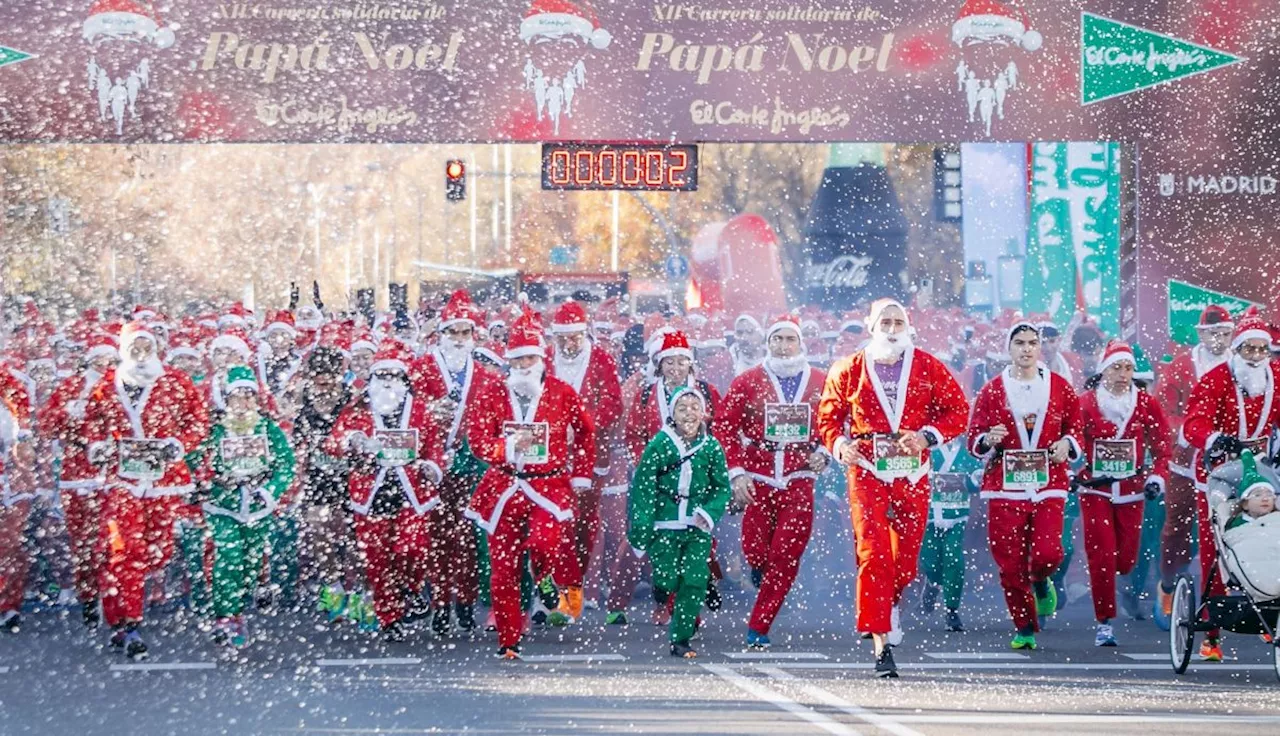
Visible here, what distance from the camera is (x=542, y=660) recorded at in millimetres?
12977

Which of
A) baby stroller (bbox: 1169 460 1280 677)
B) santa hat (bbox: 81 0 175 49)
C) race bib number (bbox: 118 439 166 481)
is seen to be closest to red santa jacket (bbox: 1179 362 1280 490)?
baby stroller (bbox: 1169 460 1280 677)

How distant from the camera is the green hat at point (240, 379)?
1365cm

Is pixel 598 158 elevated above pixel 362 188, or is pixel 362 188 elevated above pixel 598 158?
pixel 362 188

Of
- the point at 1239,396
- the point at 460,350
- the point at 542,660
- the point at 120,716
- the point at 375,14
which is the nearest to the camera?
the point at 120,716

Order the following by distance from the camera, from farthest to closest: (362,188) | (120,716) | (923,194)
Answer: (362,188) → (923,194) → (120,716)

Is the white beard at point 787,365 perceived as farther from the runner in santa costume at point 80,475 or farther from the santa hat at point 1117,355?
the runner in santa costume at point 80,475

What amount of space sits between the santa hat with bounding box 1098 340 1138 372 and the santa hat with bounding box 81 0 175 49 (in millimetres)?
8510

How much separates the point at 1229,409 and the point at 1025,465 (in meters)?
1.32

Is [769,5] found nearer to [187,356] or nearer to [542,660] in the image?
[187,356]

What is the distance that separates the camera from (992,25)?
64.4 feet

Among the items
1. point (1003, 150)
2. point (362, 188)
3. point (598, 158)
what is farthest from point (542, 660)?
point (362, 188)

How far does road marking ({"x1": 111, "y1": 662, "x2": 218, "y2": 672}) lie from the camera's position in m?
12.6

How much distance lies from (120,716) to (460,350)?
5049 mm

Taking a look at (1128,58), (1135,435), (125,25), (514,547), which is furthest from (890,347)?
(125,25)
